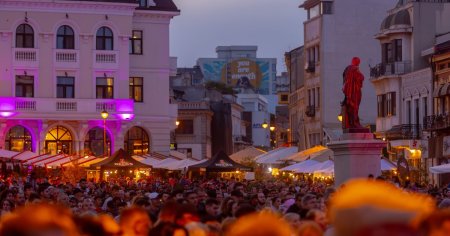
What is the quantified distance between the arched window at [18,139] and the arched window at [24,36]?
14.3 ft

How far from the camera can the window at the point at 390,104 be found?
7050cm

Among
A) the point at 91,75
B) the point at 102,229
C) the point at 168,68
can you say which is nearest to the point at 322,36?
the point at 168,68

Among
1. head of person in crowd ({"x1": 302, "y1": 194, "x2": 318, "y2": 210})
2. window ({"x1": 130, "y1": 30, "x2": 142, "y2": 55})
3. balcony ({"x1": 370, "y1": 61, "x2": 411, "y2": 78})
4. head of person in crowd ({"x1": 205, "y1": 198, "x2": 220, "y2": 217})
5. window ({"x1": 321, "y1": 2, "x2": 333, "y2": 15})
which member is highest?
window ({"x1": 321, "y1": 2, "x2": 333, "y2": 15})

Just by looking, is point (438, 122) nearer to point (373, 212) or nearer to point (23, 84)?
point (23, 84)

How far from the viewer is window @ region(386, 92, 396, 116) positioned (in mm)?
70500

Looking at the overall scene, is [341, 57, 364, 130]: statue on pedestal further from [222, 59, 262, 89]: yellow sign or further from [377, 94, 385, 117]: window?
[222, 59, 262, 89]: yellow sign

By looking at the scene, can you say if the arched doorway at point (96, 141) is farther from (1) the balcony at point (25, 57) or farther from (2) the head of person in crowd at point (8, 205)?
(2) the head of person in crowd at point (8, 205)

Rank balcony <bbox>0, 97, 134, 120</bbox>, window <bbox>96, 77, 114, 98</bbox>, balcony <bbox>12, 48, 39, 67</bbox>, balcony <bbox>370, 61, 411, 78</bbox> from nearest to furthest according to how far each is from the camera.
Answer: balcony <bbox>0, 97, 134, 120</bbox>, balcony <bbox>12, 48, 39, 67</bbox>, balcony <bbox>370, 61, 411, 78</bbox>, window <bbox>96, 77, 114, 98</bbox>

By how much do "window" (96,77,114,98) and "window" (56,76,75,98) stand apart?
140cm

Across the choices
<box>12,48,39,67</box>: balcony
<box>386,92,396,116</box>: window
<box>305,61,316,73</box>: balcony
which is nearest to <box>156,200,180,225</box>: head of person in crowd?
<box>12,48,39,67</box>: balcony

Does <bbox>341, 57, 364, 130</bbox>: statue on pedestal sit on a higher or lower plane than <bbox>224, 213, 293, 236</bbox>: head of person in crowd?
higher

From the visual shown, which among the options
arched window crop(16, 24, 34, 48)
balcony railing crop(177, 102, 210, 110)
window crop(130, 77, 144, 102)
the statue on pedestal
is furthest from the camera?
balcony railing crop(177, 102, 210, 110)

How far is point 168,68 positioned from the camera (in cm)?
7219

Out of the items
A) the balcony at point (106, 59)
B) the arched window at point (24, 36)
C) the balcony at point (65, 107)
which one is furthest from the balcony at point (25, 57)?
the balcony at point (106, 59)
